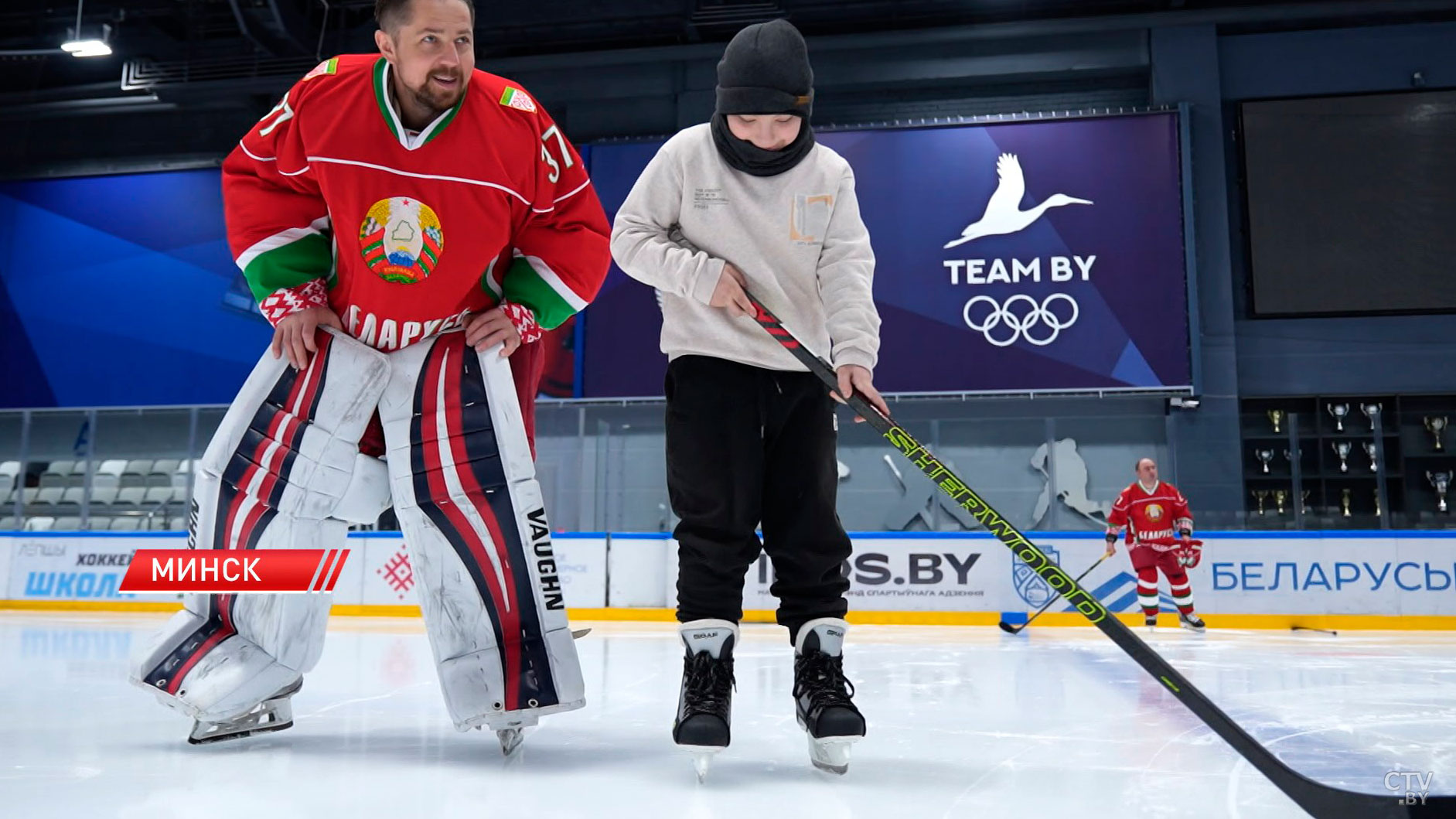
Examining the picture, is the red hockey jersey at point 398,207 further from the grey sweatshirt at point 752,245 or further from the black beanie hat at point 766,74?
the black beanie hat at point 766,74

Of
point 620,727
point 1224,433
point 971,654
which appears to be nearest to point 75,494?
point 971,654

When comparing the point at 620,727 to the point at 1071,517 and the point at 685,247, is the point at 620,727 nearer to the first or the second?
the point at 685,247

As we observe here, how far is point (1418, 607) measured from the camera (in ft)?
21.2

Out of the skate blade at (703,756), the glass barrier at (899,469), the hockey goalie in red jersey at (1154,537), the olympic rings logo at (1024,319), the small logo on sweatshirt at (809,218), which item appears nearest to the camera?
the skate blade at (703,756)

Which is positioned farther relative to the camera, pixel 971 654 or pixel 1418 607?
pixel 1418 607

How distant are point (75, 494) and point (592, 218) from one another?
27.1ft

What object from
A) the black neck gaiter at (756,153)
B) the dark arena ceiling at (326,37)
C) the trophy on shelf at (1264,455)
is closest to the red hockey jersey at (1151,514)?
the trophy on shelf at (1264,455)

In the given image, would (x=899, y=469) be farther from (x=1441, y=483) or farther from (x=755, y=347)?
(x=755, y=347)

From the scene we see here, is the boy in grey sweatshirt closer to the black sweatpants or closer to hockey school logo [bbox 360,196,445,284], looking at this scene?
the black sweatpants

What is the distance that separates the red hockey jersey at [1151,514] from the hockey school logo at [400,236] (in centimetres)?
571

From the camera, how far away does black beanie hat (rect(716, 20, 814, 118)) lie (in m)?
1.55

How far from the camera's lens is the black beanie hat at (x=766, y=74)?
1.55 metres

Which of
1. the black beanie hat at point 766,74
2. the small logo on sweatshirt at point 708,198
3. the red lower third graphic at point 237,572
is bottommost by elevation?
the red lower third graphic at point 237,572

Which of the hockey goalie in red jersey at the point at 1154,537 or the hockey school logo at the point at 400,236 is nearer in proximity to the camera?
the hockey school logo at the point at 400,236
